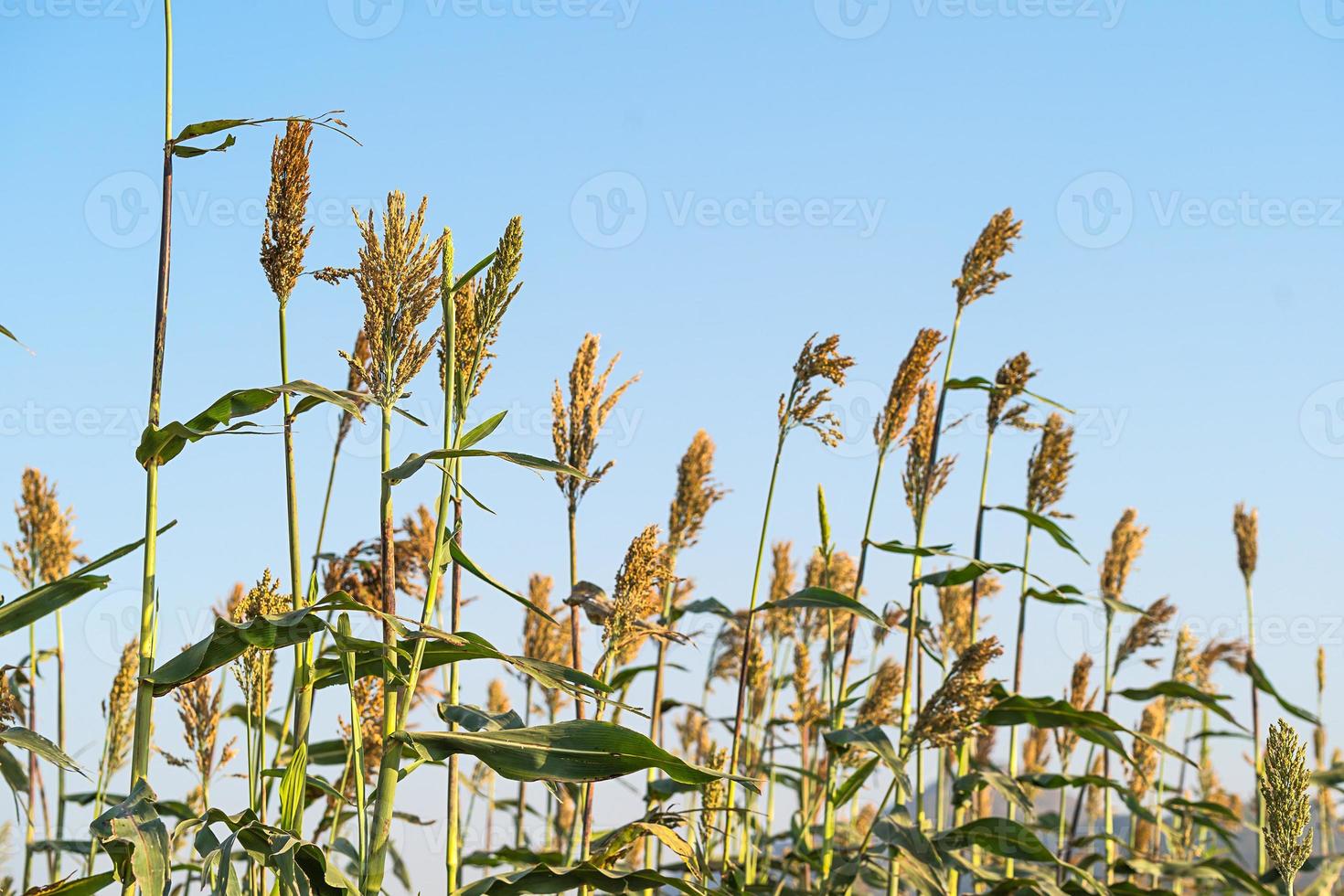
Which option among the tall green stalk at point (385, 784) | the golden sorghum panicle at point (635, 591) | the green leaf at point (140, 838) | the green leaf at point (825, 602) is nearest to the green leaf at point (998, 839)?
the green leaf at point (825, 602)

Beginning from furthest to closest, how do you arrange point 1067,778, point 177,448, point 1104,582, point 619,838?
1. point 1104,582
2. point 1067,778
3. point 619,838
4. point 177,448

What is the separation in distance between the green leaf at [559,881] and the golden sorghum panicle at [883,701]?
5.43ft

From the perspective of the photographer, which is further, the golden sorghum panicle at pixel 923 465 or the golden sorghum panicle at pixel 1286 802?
the golden sorghum panicle at pixel 923 465

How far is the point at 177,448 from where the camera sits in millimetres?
2230

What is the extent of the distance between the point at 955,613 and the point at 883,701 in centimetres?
263

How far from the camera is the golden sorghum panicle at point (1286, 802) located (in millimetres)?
2133

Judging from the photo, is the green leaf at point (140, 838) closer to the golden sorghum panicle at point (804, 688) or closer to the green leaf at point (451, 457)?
the green leaf at point (451, 457)

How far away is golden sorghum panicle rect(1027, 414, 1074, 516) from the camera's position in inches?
188

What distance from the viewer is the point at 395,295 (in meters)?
2.33

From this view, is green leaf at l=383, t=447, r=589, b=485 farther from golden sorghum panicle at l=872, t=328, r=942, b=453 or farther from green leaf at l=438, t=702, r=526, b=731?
golden sorghum panicle at l=872, t=328, r=942, b=453

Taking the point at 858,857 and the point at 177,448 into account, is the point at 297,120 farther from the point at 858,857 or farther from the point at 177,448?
the point at 858,857

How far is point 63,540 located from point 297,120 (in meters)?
2.65

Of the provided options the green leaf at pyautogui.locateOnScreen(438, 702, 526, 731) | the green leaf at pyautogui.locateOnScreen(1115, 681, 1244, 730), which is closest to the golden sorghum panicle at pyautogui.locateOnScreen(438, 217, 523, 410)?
the green leaf at pyautogui.locateOnScreen(438, 702, 526, 731)

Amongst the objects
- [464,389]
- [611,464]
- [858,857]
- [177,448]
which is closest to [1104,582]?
[858,857]
